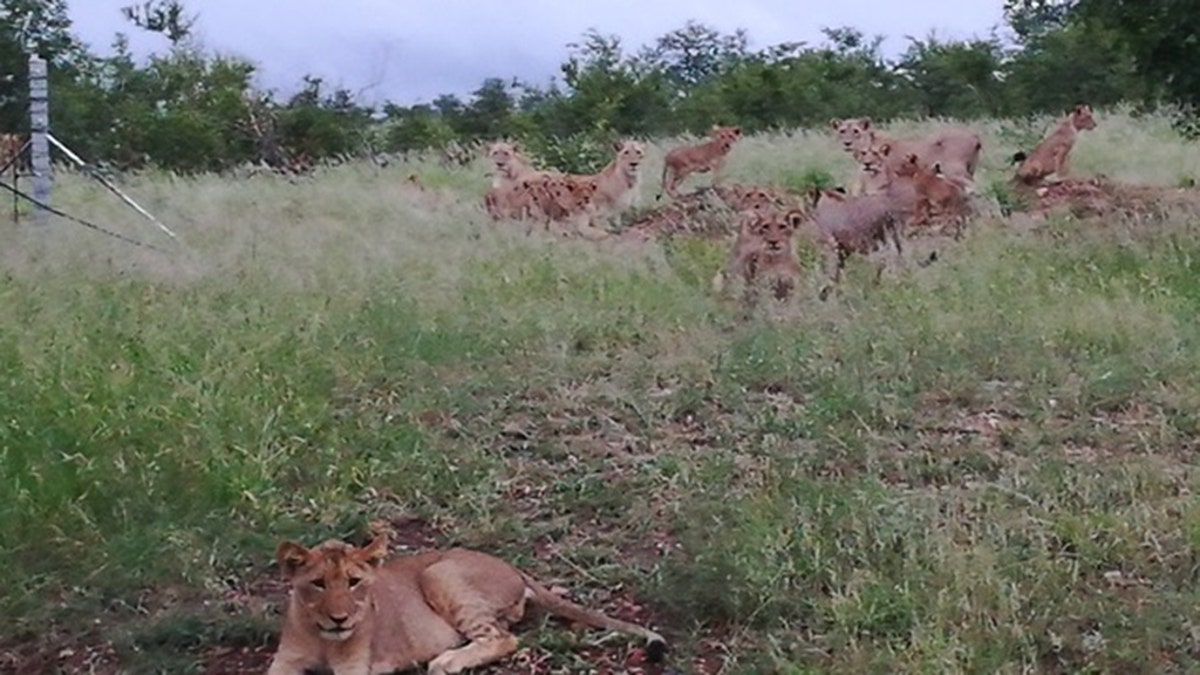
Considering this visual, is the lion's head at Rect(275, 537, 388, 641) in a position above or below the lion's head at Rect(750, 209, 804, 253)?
below

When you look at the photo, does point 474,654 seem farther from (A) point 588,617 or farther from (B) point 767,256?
(B) point 767,256

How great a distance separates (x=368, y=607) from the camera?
4285mm

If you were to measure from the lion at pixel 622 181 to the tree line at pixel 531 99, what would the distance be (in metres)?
5.51

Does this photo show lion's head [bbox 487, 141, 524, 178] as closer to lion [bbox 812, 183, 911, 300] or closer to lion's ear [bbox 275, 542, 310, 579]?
lion [bbox 812, 183, 911, 300]

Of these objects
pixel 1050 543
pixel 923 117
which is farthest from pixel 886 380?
pixel 923 117

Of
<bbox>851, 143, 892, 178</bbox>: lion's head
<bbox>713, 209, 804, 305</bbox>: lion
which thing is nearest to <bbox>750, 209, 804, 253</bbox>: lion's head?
<bbox>713, 209, 804, 305</bbox>: lion

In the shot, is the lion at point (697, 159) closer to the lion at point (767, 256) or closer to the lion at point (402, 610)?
the lion at point (767, 256)

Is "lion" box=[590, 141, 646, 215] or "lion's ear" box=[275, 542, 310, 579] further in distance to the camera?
"lion" box=[590, 141, 646, 215]

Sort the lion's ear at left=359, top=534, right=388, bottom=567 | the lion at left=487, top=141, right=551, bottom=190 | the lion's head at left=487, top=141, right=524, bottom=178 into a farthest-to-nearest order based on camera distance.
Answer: the lion's head at left=487, top=141, right=524, bottom=178
the lion at left=487, top=141, right=551, bottom=190
the lion's ear at left=359, top=534, right=388, bottom=567

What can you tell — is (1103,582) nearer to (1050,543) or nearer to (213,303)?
(1050,543)

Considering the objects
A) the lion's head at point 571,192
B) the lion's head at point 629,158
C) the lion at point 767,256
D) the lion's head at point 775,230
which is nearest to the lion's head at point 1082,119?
the lion's head at point 629,158

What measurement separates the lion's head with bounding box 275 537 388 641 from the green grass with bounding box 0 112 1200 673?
21.3 inches

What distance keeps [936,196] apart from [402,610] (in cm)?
929

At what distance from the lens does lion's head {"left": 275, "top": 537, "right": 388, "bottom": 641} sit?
4180 millimetres
